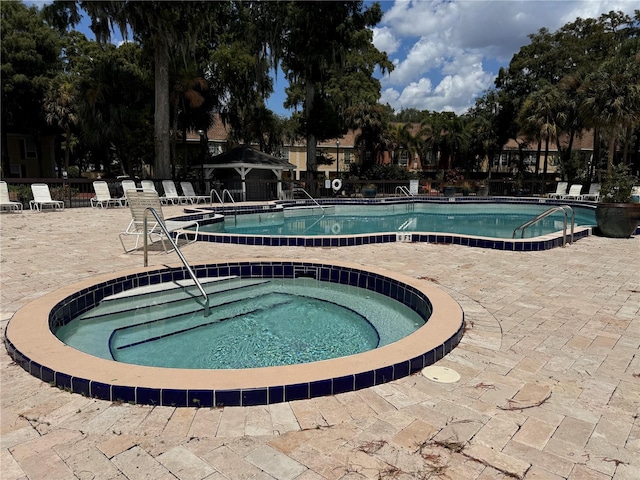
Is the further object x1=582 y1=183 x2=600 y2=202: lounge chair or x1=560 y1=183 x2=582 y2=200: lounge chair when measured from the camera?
x1=560 y1=183 x2=582 y2=200: lounge chair

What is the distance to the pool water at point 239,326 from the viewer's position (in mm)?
3908

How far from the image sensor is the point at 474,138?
3578 cm

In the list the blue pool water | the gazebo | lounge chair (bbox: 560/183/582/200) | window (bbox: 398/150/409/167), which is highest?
window (bbox: 398/150/409/167)

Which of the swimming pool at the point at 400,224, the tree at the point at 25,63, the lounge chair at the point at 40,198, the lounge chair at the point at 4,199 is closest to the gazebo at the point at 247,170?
the swimming pool at the point at 400,224

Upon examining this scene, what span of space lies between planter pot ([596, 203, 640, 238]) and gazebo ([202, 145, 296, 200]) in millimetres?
14171

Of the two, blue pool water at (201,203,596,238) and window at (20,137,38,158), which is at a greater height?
window at (20,137,38,158)

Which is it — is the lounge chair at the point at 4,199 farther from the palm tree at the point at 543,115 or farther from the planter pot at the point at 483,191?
the palm tree at the point at 543,115

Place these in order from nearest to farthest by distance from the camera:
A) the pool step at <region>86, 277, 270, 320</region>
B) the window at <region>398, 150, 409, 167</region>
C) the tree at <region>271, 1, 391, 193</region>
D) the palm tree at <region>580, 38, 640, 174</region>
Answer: the pool step at <region>86, 277, 270, 320</region> → the palm tree at <region>580, 38, 640, 174</region> → the tree at <region>271, 1, 391, 193</region> → the window at <region>398, 150, 409, 167</region>

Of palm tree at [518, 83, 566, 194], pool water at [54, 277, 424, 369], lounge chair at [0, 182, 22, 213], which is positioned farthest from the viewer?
palm tree at [518, 83, 566, 194]

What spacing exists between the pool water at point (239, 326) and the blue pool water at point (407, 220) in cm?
613

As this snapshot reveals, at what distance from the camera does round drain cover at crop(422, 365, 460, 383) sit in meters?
2.90

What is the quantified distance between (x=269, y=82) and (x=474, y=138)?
62.7ft

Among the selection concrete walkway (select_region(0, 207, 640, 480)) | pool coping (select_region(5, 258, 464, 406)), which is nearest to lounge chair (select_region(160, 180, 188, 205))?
concrete walkway (select_region(0, 207, 640, 480))

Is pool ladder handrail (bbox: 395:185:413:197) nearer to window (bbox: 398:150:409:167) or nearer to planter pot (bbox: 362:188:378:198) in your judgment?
planter pot (bbox: 362:188:378:198)
